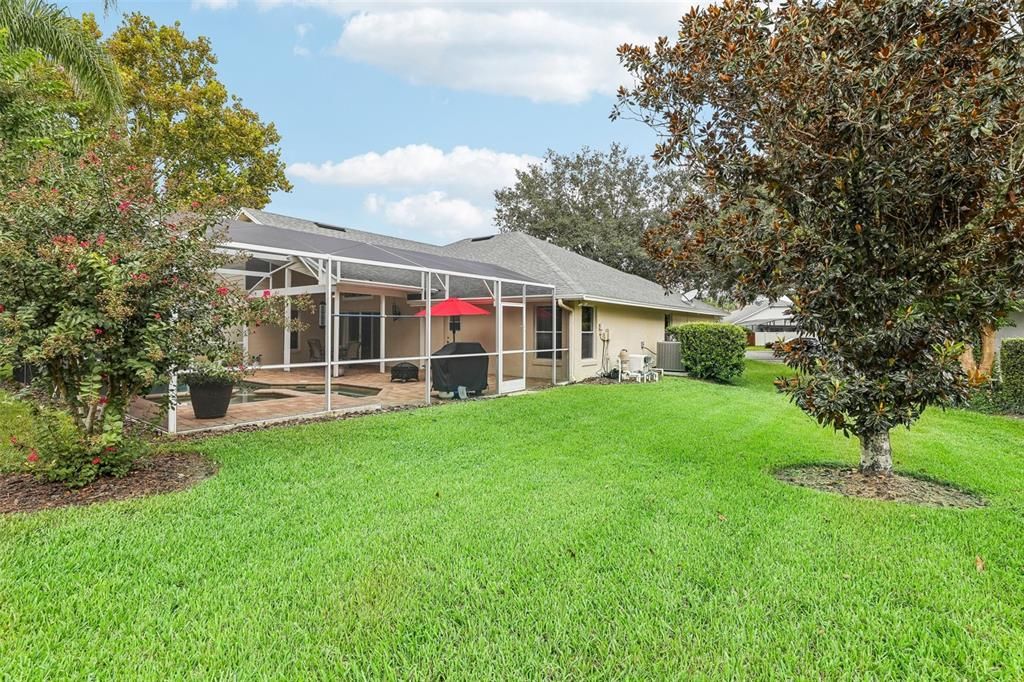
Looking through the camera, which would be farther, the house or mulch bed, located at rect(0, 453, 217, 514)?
the house

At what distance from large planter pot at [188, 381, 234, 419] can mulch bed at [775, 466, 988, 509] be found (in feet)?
24.3

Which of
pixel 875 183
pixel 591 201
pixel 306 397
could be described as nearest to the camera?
pixel 875 183

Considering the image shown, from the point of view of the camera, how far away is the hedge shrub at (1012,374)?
9.86 m

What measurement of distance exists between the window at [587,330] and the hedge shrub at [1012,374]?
890 cm

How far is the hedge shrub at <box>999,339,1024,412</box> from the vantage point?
9859 mm

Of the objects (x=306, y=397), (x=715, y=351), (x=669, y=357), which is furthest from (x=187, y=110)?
(x=715, y=351)

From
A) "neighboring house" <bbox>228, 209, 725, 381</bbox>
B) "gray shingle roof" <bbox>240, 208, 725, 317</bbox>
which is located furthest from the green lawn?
"gray shingle roof" <bbox>240, 208, 725, 317</bbox>

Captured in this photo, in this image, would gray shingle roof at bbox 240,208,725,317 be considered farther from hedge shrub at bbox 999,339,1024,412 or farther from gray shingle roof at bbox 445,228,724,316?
hedge shrub at bbox 999,339,1024,412

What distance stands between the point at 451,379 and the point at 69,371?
6.85 meters

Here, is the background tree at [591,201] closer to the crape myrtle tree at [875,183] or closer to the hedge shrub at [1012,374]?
the hedge shrub at [1012,374]

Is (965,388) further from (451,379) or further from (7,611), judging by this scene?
(451,379)

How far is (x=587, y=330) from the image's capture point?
587 inches

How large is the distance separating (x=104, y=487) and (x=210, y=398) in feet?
10.6

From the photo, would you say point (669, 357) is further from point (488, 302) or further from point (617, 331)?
point (488, 302)
